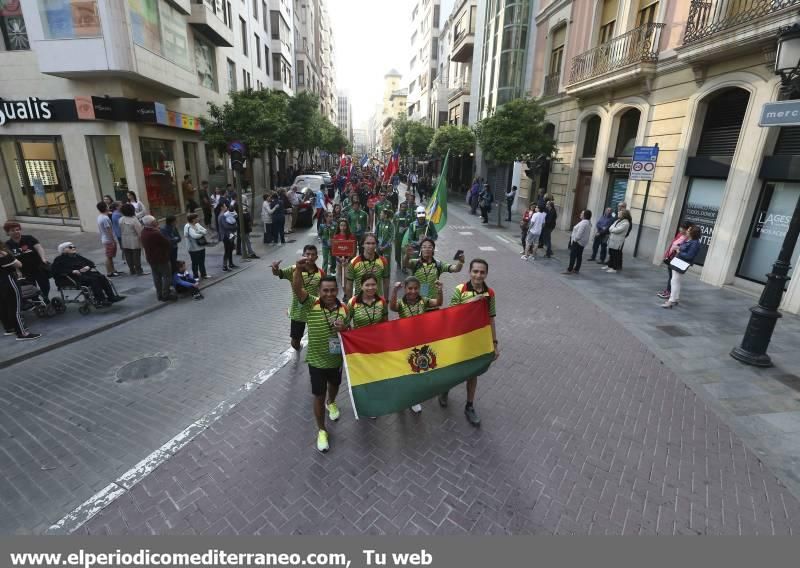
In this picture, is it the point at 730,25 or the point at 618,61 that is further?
the point at 618,61

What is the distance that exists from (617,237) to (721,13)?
20.7 ft

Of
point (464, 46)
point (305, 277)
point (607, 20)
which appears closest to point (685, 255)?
point (305, 277)

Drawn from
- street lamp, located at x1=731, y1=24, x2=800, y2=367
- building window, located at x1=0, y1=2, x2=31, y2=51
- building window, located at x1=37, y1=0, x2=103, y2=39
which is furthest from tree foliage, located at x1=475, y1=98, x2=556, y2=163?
building window, located at x1=0, y1=2, x2=31, y2=51

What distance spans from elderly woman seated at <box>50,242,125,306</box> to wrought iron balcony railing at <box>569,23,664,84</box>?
1671 centimetres

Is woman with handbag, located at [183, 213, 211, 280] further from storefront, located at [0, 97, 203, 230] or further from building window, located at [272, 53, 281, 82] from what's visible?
building window, located at [272, 53, 281, 82]

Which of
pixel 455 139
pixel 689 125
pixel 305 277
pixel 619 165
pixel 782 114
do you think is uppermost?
pixel 455 139

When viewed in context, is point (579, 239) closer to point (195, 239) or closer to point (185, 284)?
point (195, 239)

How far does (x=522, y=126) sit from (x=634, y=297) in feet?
36.4

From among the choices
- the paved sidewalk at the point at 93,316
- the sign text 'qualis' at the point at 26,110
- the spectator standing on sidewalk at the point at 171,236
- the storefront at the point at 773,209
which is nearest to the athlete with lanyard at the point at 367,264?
the paved sidewalk at the point at 93,316

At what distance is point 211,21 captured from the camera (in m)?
20.4

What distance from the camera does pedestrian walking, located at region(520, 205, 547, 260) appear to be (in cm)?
1322

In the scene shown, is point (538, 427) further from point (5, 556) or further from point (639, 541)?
point (5, 556)

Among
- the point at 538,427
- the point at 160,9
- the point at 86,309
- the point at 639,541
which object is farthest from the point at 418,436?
the point at 160,9

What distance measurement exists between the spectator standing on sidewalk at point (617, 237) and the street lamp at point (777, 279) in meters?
5.11
